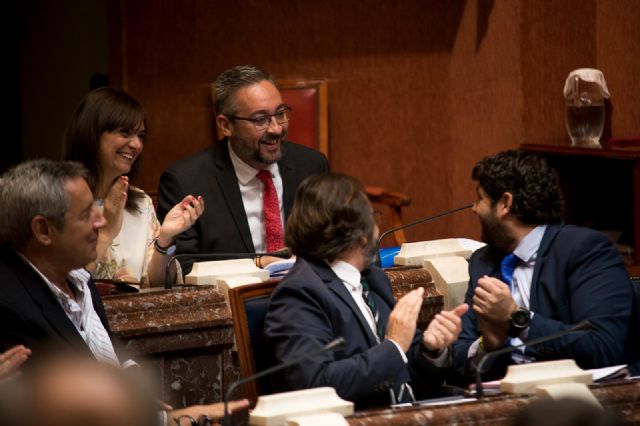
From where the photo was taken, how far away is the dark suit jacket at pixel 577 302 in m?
2.89

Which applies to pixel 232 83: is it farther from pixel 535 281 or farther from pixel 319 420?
pixel 319 420

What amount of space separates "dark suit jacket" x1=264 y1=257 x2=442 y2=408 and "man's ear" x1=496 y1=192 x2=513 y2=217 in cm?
57

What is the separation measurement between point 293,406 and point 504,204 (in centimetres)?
120

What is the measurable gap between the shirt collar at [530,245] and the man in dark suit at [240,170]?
45.6 inches

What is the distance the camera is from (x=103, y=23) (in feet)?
22.9

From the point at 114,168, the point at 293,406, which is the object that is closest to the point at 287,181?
the point at 114,168

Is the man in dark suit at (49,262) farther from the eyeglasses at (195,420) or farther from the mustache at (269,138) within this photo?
the mustache at (269,138)

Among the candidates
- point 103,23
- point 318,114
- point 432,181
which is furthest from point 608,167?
point 103,23

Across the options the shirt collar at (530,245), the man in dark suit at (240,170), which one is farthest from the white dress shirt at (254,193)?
the shirt collar at (530,245)

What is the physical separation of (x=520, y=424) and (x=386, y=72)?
195 inches

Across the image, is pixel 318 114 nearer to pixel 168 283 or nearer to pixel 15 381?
pixel 168 283

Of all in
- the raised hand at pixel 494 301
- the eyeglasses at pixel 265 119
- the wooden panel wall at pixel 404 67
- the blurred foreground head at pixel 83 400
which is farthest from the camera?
the wooden panel wall at pixel 404 67

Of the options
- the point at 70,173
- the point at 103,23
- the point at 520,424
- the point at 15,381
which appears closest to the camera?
the point at 520,424

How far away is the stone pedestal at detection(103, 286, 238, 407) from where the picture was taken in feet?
9.81
